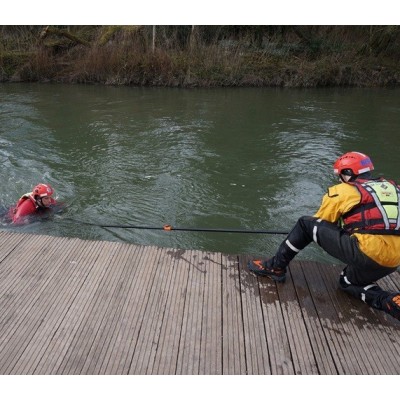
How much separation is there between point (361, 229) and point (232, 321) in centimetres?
124

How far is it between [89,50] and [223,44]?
19.8 ft

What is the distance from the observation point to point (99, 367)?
2639 mm

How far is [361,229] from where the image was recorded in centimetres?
302

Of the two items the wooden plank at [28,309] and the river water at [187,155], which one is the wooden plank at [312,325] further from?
the wooden plank at [28,309]

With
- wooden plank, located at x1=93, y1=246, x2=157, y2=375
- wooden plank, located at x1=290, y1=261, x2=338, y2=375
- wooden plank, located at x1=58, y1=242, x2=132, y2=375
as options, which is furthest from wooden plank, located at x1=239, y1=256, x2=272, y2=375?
wooden plank, located at x1=58, y1=242, x2=132, y2=375

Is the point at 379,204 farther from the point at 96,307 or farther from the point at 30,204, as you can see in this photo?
the point at 30,204

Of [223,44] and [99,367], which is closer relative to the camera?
[99,367]

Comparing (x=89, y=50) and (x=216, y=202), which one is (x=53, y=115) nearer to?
(x=89, y=50)

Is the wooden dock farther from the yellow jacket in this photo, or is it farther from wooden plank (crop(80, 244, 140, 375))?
the yellow jacket

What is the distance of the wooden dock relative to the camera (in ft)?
8.87

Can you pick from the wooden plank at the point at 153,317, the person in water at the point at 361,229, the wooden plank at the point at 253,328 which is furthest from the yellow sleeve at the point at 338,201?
the wooden plank at the point at 153,317

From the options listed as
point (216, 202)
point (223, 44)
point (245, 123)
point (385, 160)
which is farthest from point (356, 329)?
point (223, 44)

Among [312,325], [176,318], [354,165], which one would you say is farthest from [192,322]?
[354,165]

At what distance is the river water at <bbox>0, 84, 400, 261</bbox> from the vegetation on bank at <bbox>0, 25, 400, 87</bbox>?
1.66 meters
